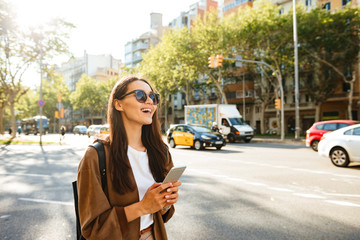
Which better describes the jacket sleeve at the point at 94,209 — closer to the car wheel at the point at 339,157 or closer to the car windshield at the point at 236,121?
the car wheel at the point at 339,157

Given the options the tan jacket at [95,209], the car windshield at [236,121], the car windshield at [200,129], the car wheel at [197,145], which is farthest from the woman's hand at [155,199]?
the car windshield at [236,121]

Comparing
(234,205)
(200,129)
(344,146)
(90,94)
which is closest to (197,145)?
(200,129)

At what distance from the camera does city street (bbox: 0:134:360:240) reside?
4008mm

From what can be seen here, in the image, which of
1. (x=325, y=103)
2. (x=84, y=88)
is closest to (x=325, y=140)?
(x=325, y=103)

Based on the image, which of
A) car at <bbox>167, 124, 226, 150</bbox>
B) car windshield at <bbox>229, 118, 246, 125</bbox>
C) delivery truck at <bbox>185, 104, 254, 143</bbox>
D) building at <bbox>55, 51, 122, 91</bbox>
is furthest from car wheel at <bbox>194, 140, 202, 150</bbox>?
building at <bbox>55, 51, 122, 91</bbox>

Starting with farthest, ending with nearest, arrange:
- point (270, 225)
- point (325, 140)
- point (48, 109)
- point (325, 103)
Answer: point (48, 109)
point (325, 103)
point (325, 140)
point (270, 225)

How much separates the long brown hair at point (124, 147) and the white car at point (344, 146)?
8931 mm

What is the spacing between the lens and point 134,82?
2.00m

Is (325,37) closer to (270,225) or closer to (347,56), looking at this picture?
(347,56)

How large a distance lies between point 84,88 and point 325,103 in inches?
2044

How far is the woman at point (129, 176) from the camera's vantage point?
1636 millimetres

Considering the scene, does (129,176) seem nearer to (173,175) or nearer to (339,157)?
(173,175)

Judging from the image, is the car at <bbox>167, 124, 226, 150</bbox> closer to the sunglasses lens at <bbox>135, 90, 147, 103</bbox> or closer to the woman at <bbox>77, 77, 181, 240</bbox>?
the woman at <bbox>77, 77, 181, 240</bbox>

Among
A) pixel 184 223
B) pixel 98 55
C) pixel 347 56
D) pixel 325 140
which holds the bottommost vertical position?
pixel 184 223
